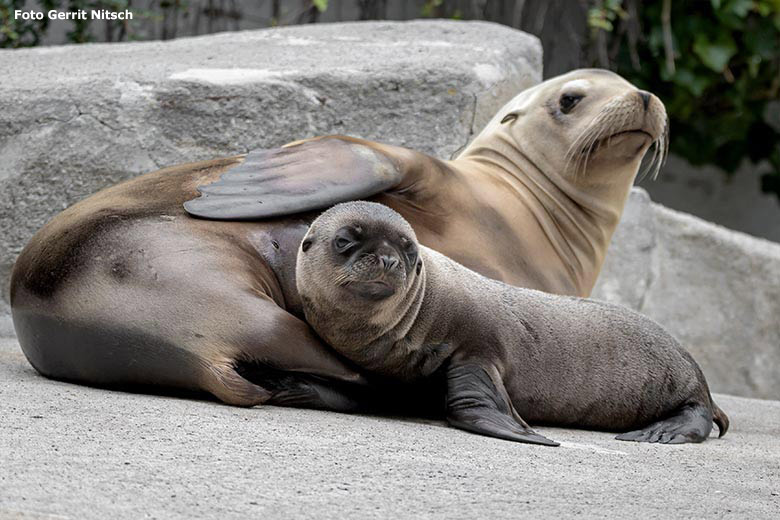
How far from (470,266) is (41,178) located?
1876mm

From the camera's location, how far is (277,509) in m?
2.08

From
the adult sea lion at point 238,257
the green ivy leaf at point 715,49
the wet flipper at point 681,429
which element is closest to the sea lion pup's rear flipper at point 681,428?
the wet flipper at point 681,429

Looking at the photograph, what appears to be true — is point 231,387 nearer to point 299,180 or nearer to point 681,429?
point 299,180

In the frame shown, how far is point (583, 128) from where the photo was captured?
15.2 feet

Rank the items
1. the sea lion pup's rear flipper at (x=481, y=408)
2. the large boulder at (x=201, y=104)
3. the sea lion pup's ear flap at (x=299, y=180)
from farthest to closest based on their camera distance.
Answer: the large boulder at (x=201, y=104) < the sea lion pup's ear flap at (x=299, y=180) < the sea lion pup's rear flipper at (x=481, y=408)

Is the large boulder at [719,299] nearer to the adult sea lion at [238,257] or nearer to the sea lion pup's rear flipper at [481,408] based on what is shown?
the adult sea lion at [238,257]

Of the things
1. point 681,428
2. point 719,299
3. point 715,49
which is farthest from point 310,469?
point 715,49

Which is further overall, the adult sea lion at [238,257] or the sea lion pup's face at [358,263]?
the adult sea lion at [238,257]

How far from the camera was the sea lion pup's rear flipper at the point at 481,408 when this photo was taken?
3204mm

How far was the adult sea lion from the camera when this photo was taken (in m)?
3.39

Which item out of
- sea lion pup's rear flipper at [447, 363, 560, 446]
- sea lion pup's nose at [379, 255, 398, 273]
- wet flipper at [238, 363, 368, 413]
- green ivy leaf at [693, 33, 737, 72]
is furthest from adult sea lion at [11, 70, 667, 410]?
green ivy leaf at [693, 33, 737, 72]

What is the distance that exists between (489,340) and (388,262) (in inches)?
19.7

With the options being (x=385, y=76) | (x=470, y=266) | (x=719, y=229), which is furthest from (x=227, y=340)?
(x=719, y=229)

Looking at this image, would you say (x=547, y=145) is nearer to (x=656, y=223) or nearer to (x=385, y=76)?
(x=385, y=76)
